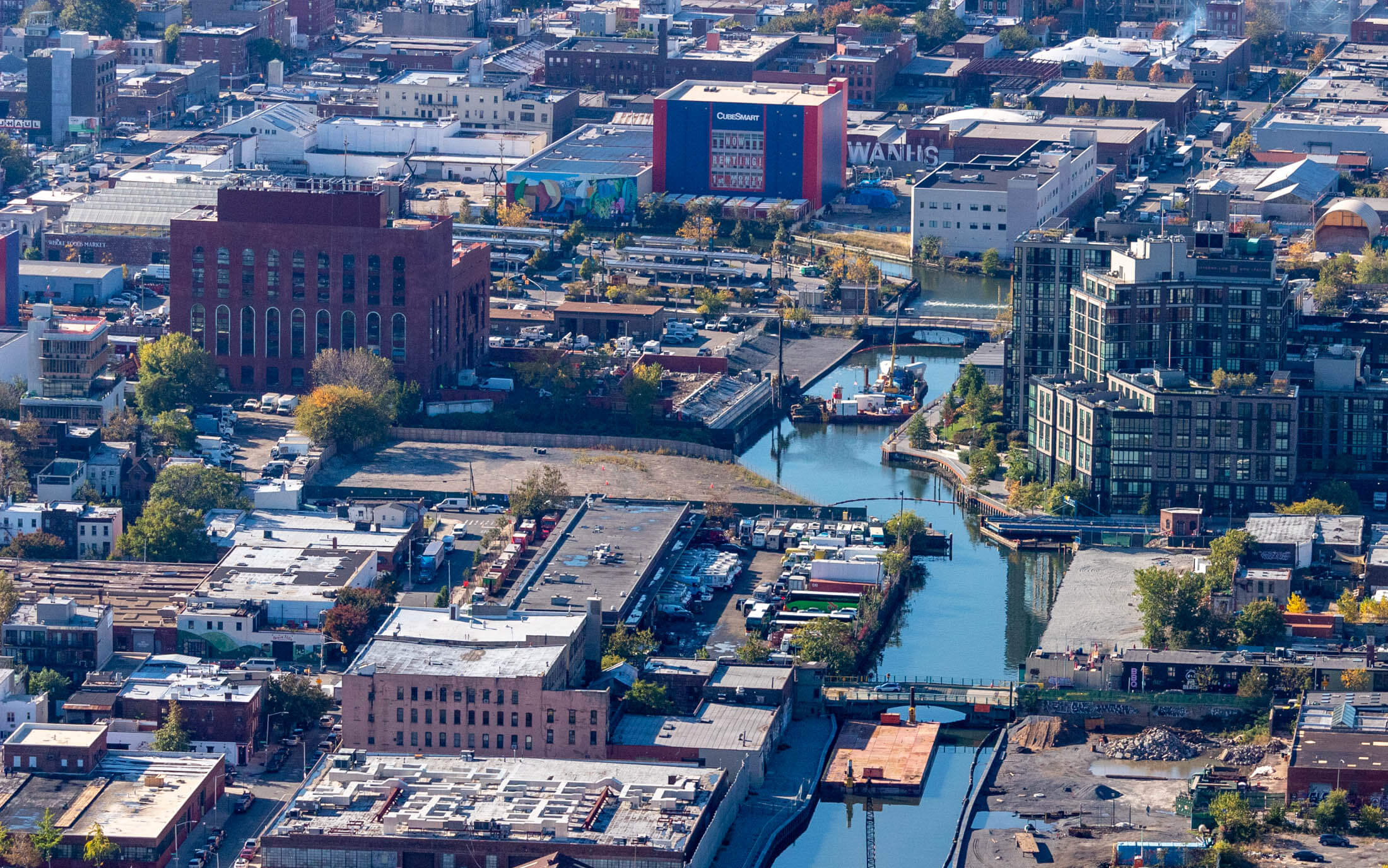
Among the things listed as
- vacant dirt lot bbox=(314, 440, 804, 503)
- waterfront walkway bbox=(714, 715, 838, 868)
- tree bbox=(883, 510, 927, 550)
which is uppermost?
vacant dirt lot bbox=(314, 440, 804, 503)

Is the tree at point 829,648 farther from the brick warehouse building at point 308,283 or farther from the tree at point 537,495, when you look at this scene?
the brick warehouse building at point 308,283

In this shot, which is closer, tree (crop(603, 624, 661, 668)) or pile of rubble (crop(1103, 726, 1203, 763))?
pile of rubble (crop(1103, 726, 1203, 763))

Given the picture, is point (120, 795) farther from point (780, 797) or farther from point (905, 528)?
point (905, 528)

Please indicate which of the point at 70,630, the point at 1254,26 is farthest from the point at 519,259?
the point at 1254,26

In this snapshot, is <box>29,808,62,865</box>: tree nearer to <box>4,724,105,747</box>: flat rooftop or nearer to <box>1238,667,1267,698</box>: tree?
<box>4,724,105,747</box>: flat rooftop

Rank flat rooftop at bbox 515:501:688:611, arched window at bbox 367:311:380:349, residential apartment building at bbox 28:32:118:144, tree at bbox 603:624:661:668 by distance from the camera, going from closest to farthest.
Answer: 1. tree at bbox 603:624:661:668
2. flat rooftop at bbox 515:501:688:611
3. arched window at bbox 367:311:380:349
4. residential apartment building at bbox 28:32:118:144

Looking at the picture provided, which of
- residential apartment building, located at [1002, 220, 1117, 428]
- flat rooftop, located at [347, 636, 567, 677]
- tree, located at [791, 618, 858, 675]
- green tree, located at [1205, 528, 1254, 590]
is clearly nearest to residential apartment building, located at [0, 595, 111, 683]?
flat rooftop, located at [347, 636, 567, 677]

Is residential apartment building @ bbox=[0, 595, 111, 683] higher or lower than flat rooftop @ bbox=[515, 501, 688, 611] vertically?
lower
